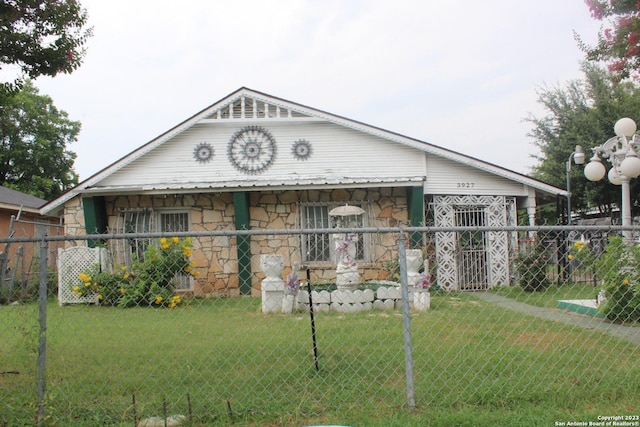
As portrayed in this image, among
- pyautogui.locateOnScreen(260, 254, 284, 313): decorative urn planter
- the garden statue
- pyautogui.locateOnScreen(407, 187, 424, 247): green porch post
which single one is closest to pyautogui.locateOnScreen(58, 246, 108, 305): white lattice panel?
pyautogui.locateOnScreen(260, 254, 284, 313): decorative urn planter

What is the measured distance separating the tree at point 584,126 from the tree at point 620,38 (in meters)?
12.3

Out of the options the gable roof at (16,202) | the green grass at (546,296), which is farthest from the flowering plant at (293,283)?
the gable roof at (16,202)

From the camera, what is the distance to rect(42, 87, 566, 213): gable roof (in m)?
12.1

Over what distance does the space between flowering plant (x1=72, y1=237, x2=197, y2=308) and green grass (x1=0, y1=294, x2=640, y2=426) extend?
2.80 metres

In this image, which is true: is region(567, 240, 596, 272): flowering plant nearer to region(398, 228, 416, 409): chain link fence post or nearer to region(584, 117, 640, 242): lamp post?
region(584, 117, 640, 242): lamp post

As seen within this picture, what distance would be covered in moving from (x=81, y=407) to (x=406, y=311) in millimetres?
2630

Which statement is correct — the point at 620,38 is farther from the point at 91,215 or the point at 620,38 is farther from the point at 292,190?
the point at 91,215

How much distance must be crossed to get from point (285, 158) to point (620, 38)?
734cm

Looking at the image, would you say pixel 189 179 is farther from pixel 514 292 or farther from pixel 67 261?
pixel 514 292

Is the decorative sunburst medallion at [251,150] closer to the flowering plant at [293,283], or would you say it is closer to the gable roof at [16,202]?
the flowering plant at [293,283]

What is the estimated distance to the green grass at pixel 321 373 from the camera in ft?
12.5

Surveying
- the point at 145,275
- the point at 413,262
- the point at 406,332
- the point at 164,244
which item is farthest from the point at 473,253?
the point at 406,332

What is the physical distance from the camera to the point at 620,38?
7.21 meters

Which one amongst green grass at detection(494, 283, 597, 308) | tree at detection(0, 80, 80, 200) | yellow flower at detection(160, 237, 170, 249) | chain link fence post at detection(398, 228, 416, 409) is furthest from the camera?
tree at detection(0, 80, 80, 200)
